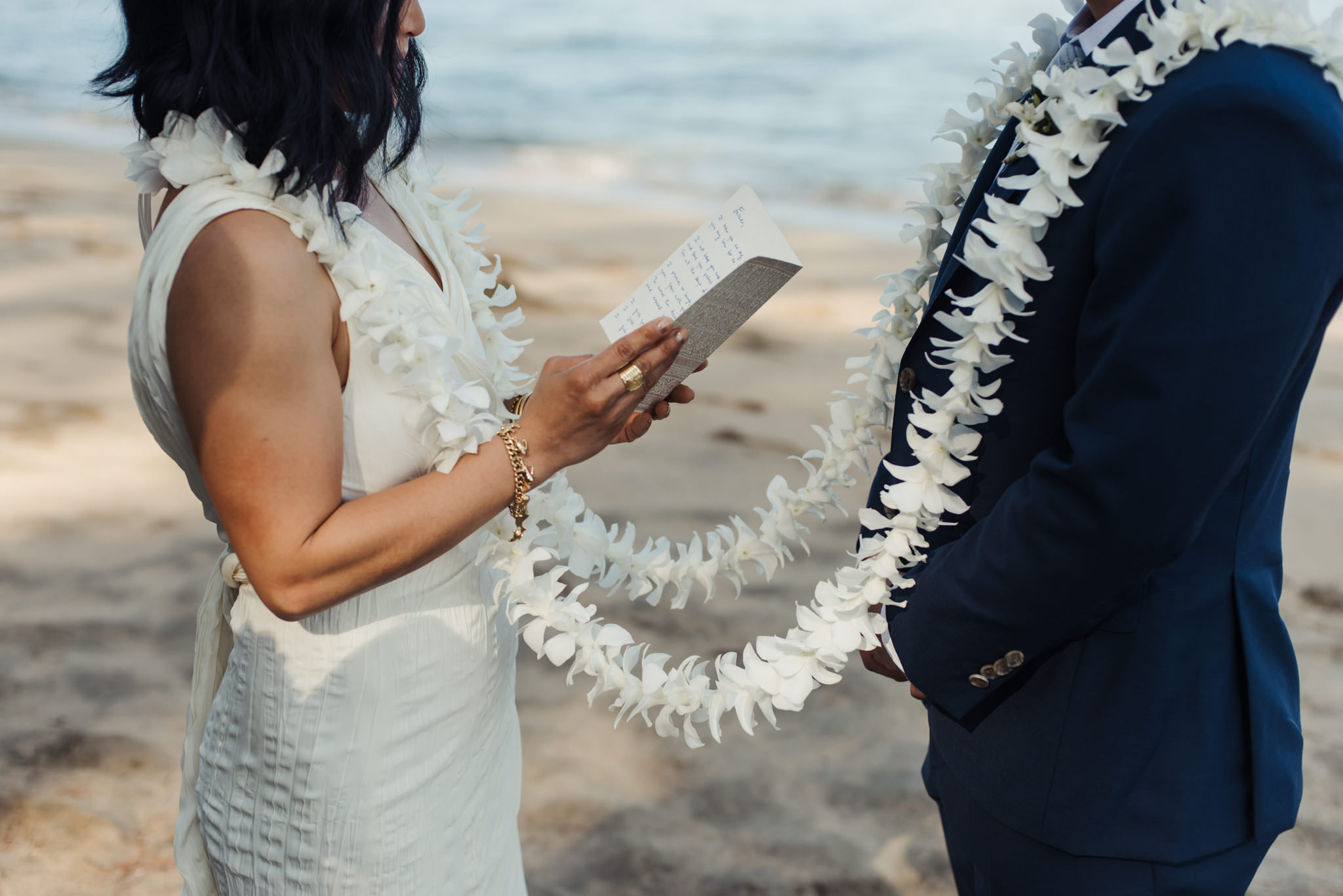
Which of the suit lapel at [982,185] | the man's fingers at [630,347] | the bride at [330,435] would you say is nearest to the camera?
the bride at [330,435]

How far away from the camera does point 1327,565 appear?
417 centimetres

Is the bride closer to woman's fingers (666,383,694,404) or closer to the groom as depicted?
woman's fingers (666,383,694,404)

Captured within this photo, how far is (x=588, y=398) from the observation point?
60.4 inches

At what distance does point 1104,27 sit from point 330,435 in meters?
1.18

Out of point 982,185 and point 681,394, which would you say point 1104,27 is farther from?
point 681,394

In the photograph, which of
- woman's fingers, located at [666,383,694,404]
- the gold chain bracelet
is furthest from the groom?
the gold chain bracelet

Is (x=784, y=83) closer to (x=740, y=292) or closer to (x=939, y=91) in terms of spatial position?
(x=939, y=91)

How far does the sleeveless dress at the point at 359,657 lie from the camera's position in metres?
1.45

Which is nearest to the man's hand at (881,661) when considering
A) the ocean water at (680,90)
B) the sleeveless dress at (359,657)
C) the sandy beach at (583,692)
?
the sleeveless dress at (359,657)

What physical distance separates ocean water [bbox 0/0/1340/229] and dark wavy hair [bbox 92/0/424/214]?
7343 millimetres

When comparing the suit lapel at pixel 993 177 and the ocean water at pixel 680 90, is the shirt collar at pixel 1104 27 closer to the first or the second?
the suit lapel at pixel 993 177

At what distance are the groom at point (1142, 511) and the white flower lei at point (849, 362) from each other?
38 millimetres

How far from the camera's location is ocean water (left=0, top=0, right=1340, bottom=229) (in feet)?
40.7

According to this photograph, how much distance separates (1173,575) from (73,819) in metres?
2.74
